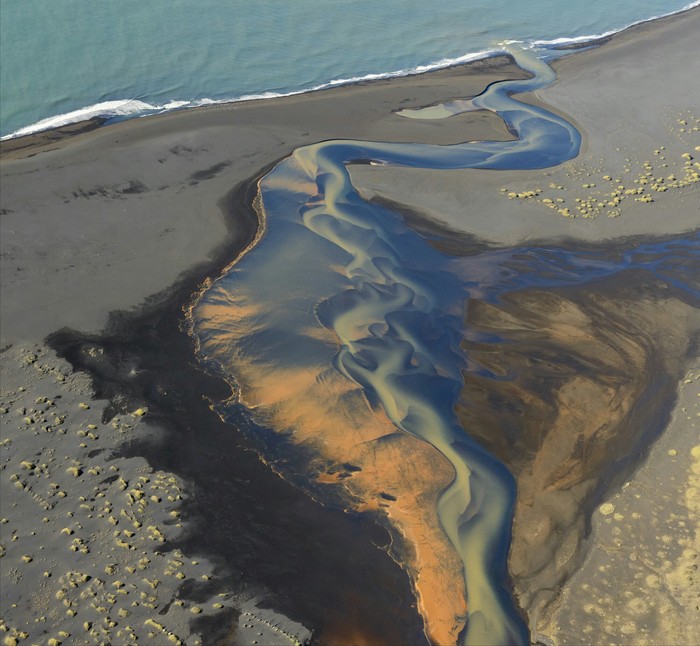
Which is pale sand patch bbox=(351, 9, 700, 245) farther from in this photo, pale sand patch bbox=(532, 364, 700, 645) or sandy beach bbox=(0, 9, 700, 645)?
pale sand patch bbox=(532, 364, 700, 645)

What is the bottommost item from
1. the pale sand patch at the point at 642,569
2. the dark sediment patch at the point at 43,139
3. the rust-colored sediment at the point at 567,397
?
the pale sand patch at the point at 642,569

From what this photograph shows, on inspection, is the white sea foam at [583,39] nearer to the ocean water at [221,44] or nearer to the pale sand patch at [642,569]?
the ocean water at [221,44]

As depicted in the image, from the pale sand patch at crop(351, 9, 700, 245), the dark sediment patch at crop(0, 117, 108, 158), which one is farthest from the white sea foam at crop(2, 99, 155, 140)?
the pale sand patch at crop(351, 9, 700, 245)

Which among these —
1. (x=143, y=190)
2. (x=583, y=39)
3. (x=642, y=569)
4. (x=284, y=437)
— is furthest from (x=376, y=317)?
(x=583, y=39)

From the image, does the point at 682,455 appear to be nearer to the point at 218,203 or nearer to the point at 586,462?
the point at 586,462

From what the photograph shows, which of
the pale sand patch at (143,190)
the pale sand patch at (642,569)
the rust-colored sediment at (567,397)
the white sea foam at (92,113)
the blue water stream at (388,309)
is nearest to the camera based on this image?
the pale sand patch at (642,569)

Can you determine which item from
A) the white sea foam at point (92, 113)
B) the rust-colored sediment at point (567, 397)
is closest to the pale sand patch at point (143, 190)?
the white sea foam at point (92, 113)

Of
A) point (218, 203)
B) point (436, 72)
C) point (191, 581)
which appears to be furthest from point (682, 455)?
point (436, 72)
